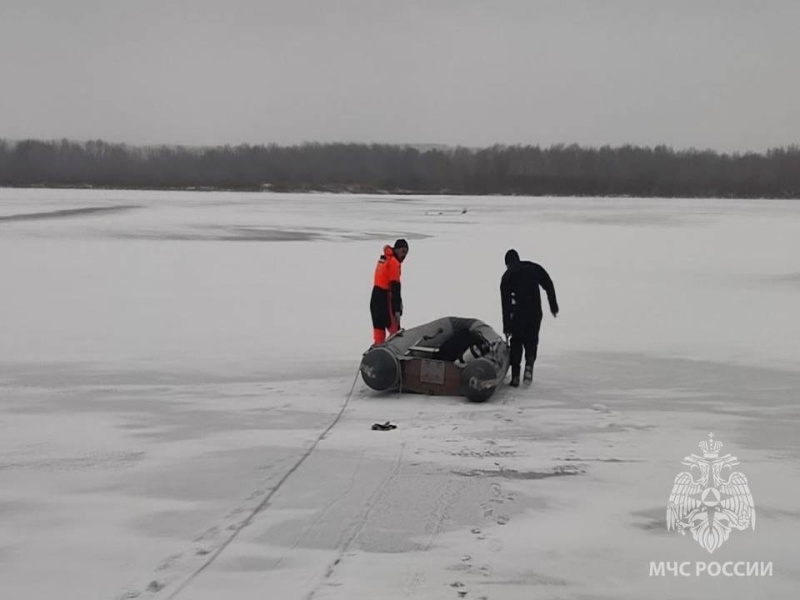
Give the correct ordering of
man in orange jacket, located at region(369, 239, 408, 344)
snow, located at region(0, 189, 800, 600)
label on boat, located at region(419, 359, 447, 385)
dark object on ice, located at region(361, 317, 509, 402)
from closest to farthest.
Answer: snow, located at region(0, 189, 800, 600) → dark object on ice, located at region(361, 317, 509, 402) → label on boat, located at region(419, 359, 447, 385) → man in orange jacket, located at region(369, 239, 408, 344)

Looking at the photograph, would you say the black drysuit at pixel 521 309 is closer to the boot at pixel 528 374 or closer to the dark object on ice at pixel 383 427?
the boot at pixel 528 374

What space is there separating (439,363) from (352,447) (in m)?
2.09

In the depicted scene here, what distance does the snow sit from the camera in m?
4.68

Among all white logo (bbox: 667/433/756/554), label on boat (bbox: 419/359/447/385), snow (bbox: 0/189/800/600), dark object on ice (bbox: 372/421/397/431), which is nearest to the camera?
snow (bbox: 0/189/800/600)

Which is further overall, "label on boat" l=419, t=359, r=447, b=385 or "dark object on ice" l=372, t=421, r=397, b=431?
"label on boat" l=419, t=359, r=447, b=385

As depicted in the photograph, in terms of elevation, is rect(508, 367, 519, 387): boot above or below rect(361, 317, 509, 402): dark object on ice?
below

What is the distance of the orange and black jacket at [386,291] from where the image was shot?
9727 millimetres

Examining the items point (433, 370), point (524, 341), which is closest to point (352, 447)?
point (433, 370)

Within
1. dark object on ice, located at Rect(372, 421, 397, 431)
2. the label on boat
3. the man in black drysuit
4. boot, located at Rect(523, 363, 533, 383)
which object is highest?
the man in black drysuit

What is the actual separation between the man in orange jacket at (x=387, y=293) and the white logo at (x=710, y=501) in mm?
3720

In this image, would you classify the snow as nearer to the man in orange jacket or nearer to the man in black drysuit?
the man in black drysuit

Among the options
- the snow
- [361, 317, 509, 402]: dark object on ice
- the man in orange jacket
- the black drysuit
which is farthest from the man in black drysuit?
the man in orange jacket

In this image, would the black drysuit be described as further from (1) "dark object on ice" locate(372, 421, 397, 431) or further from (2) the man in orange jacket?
(1) "dark object on ice" locate(372, 421, 397, 431)

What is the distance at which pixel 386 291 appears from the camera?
988 centimetres
